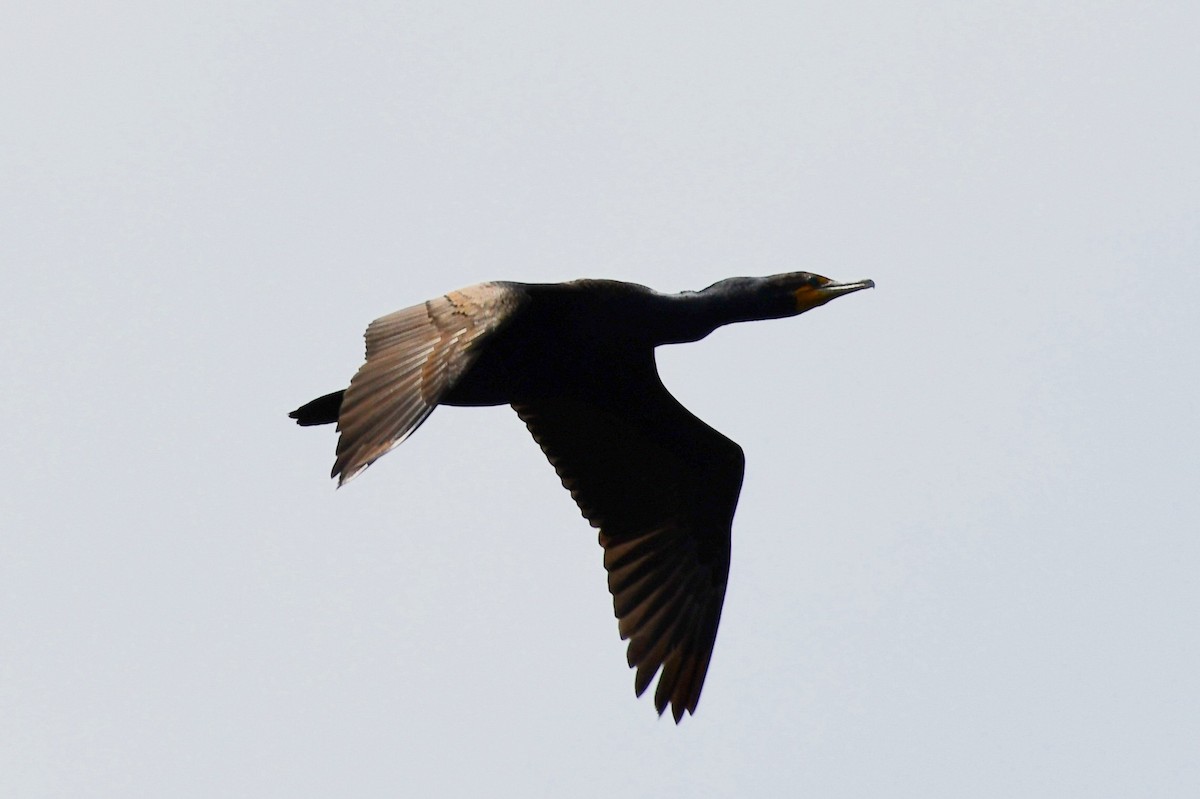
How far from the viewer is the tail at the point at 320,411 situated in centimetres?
1352

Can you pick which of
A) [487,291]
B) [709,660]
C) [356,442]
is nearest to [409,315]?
[487,291]

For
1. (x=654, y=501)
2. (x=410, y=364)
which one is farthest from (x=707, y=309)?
(x=410, y=364)

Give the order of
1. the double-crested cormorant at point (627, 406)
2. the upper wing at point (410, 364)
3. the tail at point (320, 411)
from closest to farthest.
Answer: the upper wing at point (410, 364)
the double-crested cormorant at point (627, 406)
the tail at point (320, 411)

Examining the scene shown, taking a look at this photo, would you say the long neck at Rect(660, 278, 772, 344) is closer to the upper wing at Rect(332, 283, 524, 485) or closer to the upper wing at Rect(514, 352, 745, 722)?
the upper wing at Rect(514, 352, 745, 722)

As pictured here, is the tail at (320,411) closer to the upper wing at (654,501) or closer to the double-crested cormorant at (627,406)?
the double-crested cormorant at (627,406)

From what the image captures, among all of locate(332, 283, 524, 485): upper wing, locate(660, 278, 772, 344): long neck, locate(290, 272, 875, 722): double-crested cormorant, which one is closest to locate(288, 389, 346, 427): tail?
locate(290, 272, 875, 722): double-crested cormorant

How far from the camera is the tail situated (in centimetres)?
1352

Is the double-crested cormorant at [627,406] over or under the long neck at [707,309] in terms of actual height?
under

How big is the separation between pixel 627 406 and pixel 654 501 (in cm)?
83

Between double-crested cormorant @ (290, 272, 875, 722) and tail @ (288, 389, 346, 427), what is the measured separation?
0.02 metres

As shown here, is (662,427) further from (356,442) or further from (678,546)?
(356,442)

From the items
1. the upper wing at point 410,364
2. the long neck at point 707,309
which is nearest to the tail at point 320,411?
the upper wing at point 410,364

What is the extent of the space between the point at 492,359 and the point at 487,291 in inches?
29.3

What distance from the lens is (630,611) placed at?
14414 millimetres
